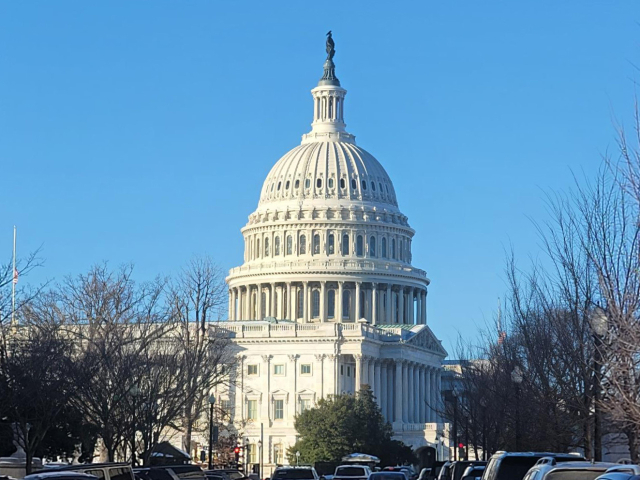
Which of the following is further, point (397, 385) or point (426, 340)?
point (426, 340)

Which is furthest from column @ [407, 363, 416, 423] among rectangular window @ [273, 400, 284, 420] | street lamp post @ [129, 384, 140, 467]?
street lamp post @ [129, 384, 140, 467]

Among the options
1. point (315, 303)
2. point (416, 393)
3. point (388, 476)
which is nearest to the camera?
point (388, 476)

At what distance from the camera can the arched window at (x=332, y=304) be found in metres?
191

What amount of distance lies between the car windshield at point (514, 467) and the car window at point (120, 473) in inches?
271

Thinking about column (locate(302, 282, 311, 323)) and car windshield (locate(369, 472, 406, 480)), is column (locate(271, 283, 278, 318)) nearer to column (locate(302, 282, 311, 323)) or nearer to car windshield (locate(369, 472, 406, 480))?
column (locate(302, 282, 311, 323))

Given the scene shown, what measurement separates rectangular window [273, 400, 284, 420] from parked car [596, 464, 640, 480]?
490 feet

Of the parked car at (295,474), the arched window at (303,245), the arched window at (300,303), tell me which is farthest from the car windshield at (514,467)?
the arched window at (303,245)

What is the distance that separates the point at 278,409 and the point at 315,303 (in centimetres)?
2368

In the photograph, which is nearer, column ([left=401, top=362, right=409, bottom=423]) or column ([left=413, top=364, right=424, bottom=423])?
column ([left=401, top=362, right=409, bottom=423])

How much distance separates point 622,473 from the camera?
1906cm

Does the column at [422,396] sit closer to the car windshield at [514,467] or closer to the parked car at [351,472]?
the parked car at [351,472]

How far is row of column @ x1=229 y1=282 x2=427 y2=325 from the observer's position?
190 metres

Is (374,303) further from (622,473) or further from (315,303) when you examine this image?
(622,473)

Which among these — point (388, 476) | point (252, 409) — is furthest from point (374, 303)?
point (388, 476)
